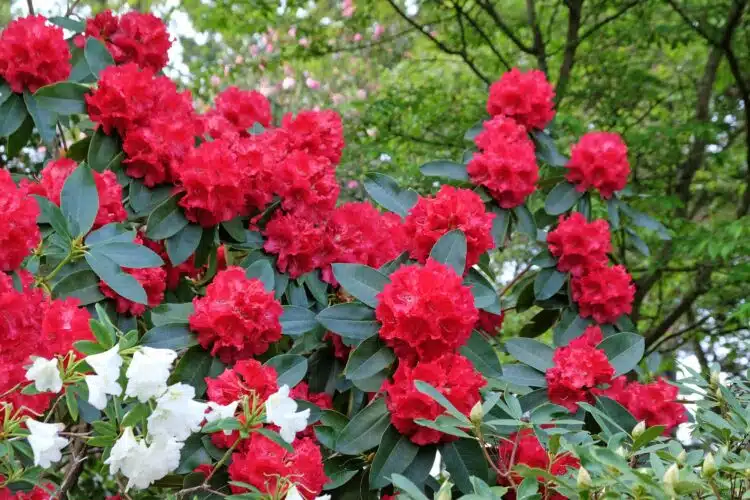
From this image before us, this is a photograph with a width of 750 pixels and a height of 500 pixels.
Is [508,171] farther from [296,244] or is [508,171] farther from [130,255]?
[130,255]

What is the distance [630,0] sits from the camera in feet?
10.6

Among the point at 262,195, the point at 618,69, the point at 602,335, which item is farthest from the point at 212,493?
the point at 618,69

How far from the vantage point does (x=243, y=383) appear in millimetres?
1380

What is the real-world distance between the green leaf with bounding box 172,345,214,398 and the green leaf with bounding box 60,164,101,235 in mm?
299

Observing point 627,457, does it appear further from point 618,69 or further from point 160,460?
point 618,69

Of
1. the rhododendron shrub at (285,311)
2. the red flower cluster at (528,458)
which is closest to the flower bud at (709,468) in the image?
the rhododendron shrub at (285,311)

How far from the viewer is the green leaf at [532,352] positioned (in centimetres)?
168

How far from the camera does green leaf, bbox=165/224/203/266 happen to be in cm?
174

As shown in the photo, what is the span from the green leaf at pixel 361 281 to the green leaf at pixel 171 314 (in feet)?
1.00

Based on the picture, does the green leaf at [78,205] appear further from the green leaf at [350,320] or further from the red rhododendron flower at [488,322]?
the red rhododendron flower at [488,322]

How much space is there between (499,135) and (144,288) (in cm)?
94

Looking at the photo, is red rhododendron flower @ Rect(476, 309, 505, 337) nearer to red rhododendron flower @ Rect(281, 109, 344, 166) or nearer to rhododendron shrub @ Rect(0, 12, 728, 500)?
rhododendron shrub @ Rect(0, 12, 728, 500)

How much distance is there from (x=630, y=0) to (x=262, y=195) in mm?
2089

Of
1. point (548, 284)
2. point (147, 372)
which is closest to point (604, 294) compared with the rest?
point (548, 284)
